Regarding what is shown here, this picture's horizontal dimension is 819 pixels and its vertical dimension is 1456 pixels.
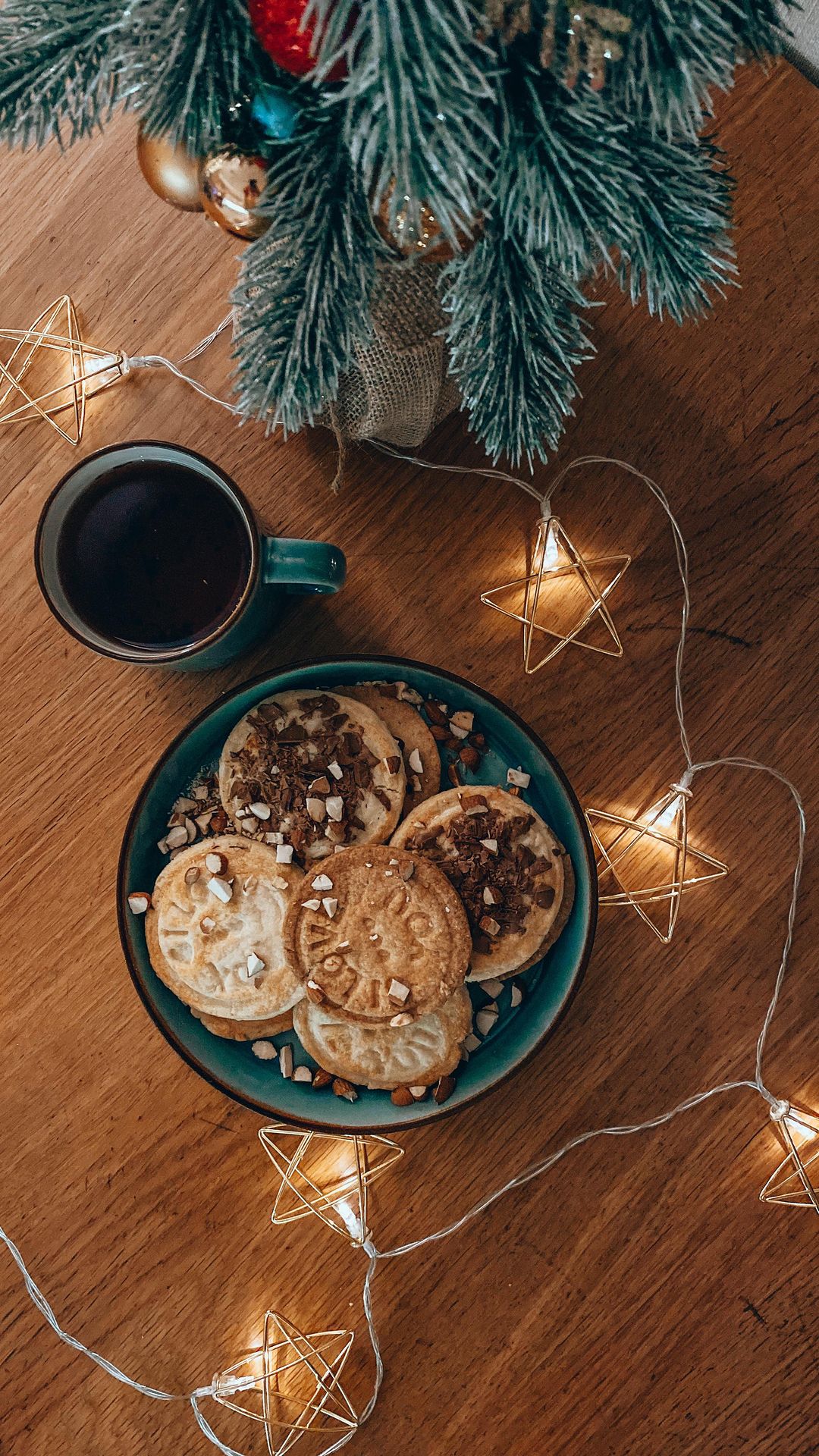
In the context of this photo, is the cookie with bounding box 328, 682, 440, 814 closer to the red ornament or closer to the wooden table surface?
the wooden table surface

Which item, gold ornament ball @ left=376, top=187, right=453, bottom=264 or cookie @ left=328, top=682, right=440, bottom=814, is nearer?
gold ornament ball @ left=376, top=187, right=453, bottom=264

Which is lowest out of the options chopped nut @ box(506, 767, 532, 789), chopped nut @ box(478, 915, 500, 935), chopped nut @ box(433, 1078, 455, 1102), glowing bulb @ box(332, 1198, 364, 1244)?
glowing bulb @ box(332, 1198, 364, 1244)

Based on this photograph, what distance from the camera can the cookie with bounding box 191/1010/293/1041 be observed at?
0.80m

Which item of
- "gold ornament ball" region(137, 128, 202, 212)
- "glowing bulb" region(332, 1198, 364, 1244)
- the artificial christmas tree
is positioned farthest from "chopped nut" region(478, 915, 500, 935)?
"gold ornament ball" region(137, 128, 202, 212)

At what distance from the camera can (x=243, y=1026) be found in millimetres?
800

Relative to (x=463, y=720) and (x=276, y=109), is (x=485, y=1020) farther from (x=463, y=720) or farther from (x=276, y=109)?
(x=276, y=109)

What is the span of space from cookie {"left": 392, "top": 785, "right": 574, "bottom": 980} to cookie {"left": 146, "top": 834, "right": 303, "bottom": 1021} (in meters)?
0.12

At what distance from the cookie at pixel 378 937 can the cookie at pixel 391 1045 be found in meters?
0.04

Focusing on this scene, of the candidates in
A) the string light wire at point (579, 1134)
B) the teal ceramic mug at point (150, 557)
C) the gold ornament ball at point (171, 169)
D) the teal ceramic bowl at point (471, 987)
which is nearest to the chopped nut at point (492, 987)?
the teal ceramic bowl at point (471, 987)

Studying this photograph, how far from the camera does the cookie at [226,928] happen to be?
0.79 metres

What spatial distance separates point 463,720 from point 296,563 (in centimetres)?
19

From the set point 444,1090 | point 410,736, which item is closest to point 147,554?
point 410,736

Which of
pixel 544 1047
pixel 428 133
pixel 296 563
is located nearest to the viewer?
pixel 428 133

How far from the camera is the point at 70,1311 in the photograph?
832 millimetres
